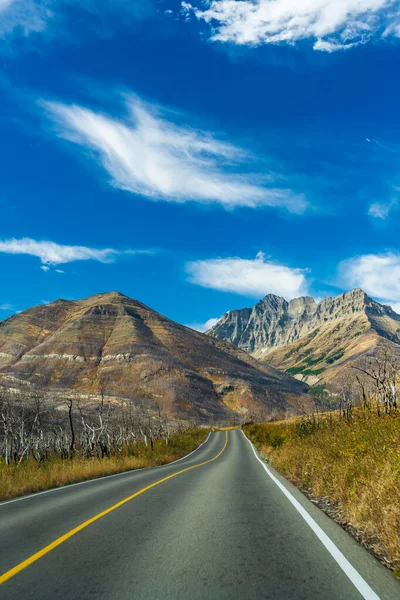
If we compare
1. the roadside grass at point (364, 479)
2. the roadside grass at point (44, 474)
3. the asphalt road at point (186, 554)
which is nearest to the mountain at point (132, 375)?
the roadside grass at point (44, 474)

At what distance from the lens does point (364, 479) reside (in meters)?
8.24

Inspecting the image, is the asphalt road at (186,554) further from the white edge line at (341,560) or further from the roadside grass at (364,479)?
the roadside grass at (364,479)

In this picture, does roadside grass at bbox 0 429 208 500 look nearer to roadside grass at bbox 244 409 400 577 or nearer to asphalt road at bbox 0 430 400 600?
asphalt road at bbox 0 430 400 600

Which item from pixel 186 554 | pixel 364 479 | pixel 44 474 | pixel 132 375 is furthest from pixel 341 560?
pixel 132 375

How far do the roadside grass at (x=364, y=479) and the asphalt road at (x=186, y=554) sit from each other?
407 millimetres

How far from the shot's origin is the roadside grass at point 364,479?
626 centimetres

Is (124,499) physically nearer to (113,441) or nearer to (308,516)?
(308,516)

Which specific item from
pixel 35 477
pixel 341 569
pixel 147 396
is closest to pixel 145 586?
pixel 341 569

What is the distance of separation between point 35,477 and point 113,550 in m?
10.5

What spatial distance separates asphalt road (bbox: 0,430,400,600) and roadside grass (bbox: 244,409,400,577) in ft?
1.33

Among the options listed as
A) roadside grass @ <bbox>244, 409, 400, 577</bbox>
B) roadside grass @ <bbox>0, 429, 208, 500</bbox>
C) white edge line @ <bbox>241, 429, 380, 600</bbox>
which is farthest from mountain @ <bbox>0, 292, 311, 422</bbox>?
white edge line @ <bbox>241, 429, 380, 600</bbox>

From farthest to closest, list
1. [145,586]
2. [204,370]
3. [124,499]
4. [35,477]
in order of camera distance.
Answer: [204,370] < [35,477] < [124,499] < [145,586]

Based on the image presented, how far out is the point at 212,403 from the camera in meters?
157

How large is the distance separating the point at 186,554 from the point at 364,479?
412cm
